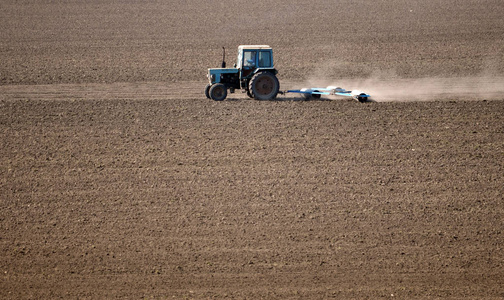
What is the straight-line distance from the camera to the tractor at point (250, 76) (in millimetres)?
16344

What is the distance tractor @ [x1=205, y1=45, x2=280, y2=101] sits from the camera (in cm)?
1634

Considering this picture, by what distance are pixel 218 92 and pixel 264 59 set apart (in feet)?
5.87

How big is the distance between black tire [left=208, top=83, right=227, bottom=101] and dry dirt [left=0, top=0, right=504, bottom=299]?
34 centimetres

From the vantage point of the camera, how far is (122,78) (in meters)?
20.8

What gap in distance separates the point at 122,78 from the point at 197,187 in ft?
38.1

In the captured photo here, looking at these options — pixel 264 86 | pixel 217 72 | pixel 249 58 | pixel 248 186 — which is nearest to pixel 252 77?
pixel 264 86

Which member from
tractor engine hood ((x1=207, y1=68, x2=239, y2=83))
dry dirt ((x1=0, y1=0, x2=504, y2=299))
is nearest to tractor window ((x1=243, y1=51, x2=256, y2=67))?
tractor engine hood ((x1=207, y1=68, x2=239, y2=83))

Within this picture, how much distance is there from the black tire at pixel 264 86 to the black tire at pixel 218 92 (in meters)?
0.87

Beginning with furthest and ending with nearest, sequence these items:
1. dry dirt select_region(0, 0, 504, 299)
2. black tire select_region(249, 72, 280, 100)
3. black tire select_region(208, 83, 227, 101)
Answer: black tire select_region(208, 83, 227, 101) < black tire select_region(249, 72, 280, 100) < dry dirt select_region(0, 0, 504, 299)

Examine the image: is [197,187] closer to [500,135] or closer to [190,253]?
[190,253]

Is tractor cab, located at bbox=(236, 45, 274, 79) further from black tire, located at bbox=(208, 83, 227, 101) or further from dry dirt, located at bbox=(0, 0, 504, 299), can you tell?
dry dirt, located at bbox=(0, 0, 504, 299)

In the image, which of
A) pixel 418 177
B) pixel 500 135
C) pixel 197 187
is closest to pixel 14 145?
pixel 197 187

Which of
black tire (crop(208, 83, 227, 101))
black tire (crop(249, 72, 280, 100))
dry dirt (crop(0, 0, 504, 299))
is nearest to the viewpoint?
dry dirt (crop(0, 0, 504, 299))

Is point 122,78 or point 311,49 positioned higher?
point 311,49
